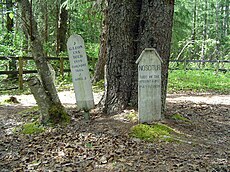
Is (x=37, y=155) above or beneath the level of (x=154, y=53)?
beneath

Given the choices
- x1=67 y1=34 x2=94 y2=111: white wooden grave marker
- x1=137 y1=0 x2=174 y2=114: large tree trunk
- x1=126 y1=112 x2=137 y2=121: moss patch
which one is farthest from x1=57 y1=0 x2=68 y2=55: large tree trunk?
x1=126 y1=112 x2=137 y2=121: moss patch

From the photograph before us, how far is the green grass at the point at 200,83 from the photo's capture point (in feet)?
37.9

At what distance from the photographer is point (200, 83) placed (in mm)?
13250

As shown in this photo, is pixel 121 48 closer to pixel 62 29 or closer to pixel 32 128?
pixel 32 128

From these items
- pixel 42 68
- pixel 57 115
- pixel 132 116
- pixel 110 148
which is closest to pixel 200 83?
pixel 132 116

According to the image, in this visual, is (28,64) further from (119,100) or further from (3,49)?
(119,100)

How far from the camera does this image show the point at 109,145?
4.16m

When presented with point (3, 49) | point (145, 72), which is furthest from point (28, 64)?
point (145, 72)

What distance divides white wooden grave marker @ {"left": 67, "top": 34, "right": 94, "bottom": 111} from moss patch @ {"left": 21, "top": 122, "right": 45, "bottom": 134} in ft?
2.74

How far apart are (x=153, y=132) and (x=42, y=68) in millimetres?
2352

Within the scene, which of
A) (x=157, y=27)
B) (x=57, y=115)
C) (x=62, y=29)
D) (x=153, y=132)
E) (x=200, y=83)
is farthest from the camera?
(x=62, y=29)

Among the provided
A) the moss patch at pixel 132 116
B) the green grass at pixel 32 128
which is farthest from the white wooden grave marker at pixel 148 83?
the green grass at pixel 32 128

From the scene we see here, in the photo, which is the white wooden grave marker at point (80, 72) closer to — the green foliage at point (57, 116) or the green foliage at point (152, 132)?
the green foliage at point (57, 116)

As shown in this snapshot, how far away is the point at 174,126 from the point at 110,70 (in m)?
1.56
